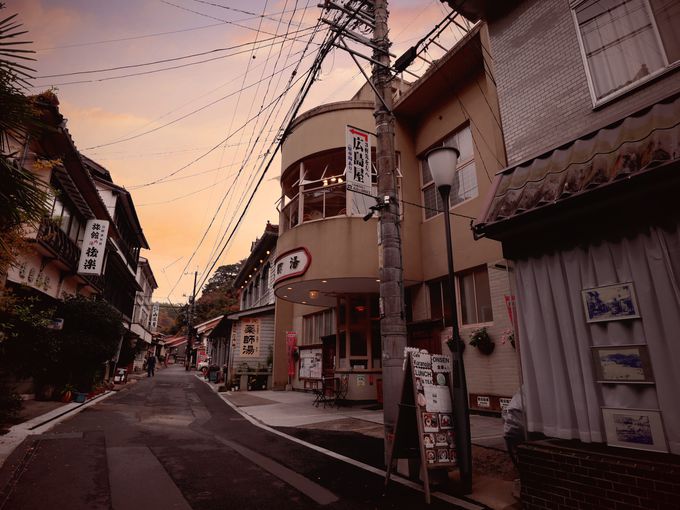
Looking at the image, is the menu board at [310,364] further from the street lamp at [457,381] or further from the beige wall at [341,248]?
the street lamp at [457,381]

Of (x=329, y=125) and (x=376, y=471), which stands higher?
(x=329, y=125)

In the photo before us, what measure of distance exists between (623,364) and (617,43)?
4.35 m

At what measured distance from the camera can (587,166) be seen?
4.20 m

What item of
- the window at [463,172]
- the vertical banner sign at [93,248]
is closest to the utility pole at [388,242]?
the window at [463,172]

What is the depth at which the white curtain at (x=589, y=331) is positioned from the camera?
3.53 metres

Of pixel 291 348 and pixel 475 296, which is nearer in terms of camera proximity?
pixel 475 296

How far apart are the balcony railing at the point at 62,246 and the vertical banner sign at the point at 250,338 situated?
861 cm

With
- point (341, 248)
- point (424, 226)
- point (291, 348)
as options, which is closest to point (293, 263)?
point (341, 248)

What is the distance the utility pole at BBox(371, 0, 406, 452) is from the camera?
559cm

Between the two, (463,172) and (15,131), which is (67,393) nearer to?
(15,131)

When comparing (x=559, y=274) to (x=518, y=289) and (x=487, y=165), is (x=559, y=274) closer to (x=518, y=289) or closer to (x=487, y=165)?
(x=518, y=289)

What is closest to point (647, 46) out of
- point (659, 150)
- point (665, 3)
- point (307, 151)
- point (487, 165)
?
point (665, 3)

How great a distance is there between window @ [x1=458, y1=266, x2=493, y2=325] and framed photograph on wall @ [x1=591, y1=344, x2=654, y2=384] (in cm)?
599

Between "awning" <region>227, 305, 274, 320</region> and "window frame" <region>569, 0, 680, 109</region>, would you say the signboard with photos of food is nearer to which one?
"window frame" <region>569, 0, 680, 109</region>
